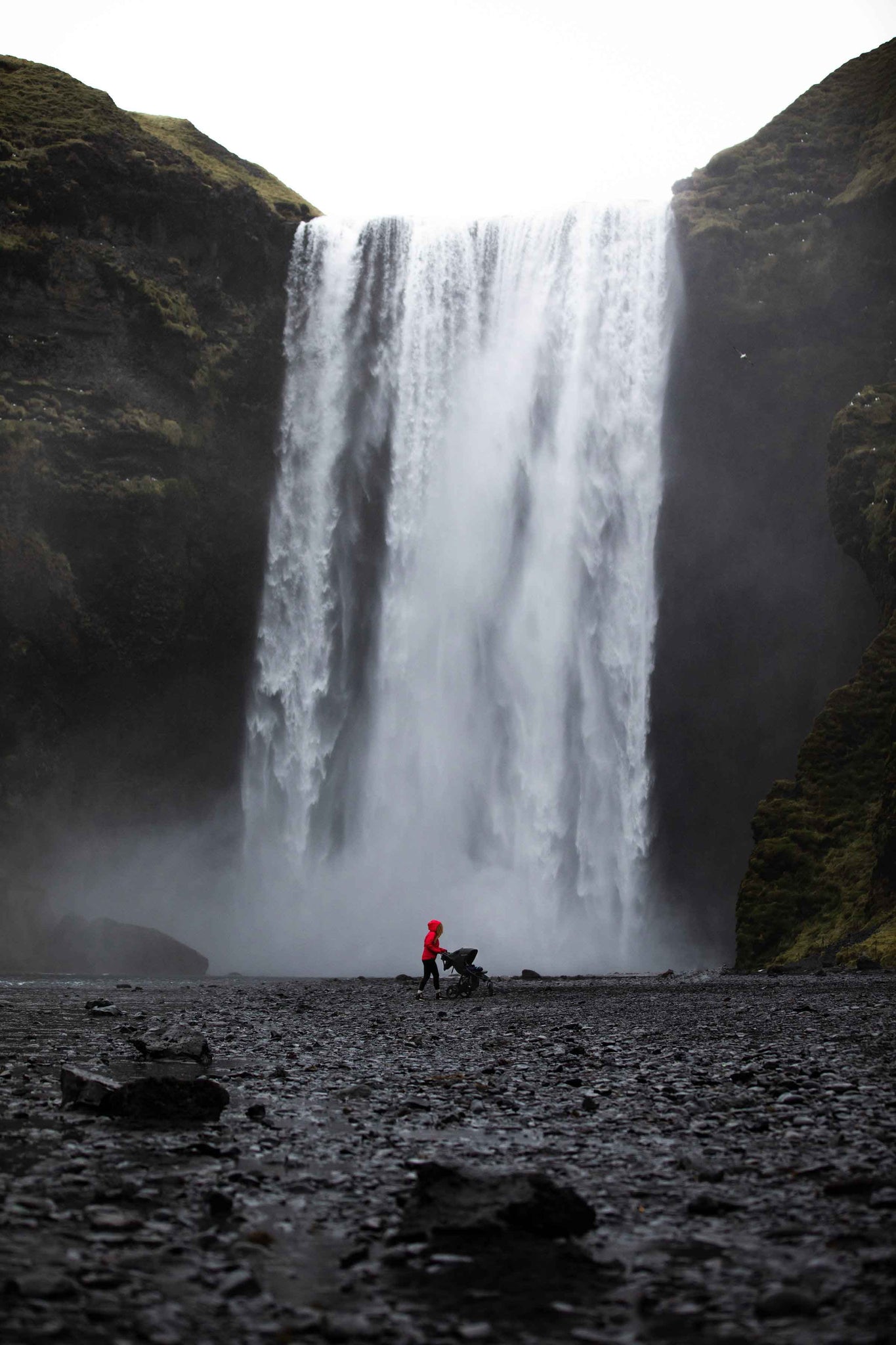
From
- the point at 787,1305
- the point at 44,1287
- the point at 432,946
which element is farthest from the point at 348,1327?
the point at 432,946

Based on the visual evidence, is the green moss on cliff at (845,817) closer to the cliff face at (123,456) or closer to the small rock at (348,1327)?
the cliff face at (123,456)

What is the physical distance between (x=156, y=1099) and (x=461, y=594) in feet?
107

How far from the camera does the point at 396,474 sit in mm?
39844

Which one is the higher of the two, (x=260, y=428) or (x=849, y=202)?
(x=849, y=202)

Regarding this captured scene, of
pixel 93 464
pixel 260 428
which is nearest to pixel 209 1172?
pixel 93 464

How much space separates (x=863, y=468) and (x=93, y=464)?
24.7 m

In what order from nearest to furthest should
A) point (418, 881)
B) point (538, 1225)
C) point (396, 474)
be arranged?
point (538, 1225) < point (418, 881) < point (396, 474)

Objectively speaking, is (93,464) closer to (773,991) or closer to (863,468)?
(863,468)

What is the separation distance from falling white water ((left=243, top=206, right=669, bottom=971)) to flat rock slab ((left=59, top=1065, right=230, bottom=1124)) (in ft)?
90.7

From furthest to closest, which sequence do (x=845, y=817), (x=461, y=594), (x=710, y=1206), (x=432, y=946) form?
1. (x=461, y=594)
2. (x=845, y=817)
3. (x=432, y=946)
4. (x=710, y=1206)

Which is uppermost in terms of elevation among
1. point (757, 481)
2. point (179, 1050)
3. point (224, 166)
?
point (224, 166)

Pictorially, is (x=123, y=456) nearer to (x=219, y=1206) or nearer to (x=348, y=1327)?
(x=219, y=1206)

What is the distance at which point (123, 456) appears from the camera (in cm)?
3744

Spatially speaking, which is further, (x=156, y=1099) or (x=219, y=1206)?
(x=156, y=1099)
